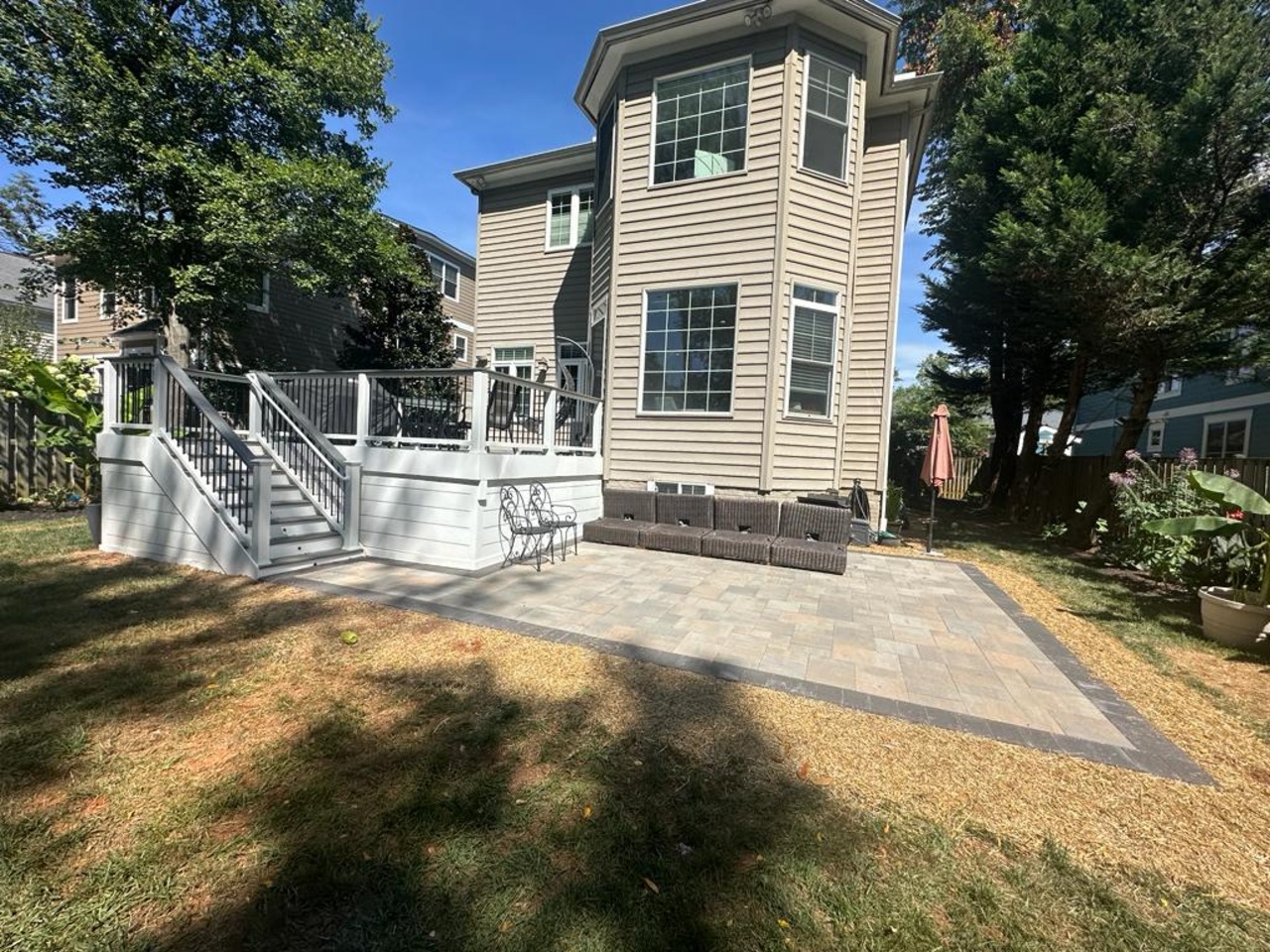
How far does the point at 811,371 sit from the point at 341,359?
11823 mm

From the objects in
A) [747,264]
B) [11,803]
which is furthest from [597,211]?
[11,803]

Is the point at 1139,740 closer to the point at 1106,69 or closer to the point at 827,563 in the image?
the point at 827,563

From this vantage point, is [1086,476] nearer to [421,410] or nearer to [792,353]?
[792,353]

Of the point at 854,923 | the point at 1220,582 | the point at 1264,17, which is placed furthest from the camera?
the point at 1264,17

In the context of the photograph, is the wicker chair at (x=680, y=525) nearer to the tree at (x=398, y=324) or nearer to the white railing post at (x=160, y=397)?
the white railing post at (x=160, y=397)

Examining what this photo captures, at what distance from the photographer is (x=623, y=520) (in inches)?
340

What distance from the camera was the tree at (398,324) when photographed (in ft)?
44.5

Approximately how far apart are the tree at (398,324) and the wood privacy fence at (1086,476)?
14501mm

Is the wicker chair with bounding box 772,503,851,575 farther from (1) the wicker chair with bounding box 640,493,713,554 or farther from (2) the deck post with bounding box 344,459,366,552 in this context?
(2) the deck post with bounding box 344,459,366,552

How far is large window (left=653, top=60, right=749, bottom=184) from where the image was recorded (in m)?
8.48

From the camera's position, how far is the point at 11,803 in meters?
2.26

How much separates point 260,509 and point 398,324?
9.55 m

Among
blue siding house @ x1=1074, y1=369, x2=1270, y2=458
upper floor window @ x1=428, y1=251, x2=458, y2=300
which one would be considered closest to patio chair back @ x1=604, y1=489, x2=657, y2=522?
blue siding house @ x1=1074, y1=369, x2=1270, y2=458

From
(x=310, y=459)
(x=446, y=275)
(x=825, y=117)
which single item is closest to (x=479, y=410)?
(x=310, y=459)
